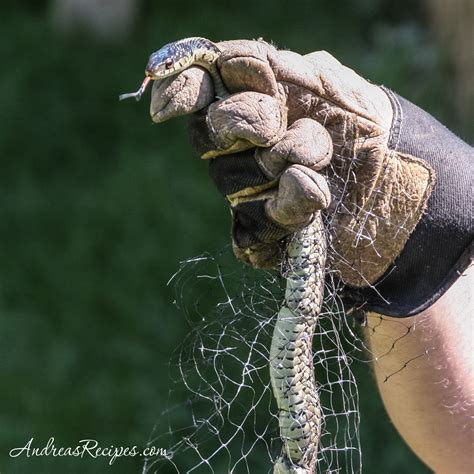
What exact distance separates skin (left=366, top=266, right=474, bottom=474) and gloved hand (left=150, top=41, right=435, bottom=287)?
13cm

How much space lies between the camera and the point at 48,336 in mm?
4809

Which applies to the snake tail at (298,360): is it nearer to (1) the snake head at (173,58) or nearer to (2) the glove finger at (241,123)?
(2) the glove finger at (241,123)

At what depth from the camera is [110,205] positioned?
5.22 meters

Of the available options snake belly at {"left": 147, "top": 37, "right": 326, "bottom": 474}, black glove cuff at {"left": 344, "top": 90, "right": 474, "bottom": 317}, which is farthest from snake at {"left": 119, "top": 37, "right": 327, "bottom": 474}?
black glove cuff at {"left": 344, "top": 90, "right": 474, "bottom": 317}

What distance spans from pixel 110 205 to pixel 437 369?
139 inches

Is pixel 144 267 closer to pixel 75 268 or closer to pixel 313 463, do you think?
pixel 75 268

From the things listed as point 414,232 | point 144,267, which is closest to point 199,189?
point 144,267

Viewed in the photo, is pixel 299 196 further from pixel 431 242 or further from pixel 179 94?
pixel 431 242

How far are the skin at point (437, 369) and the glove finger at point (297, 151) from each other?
0.36 metres

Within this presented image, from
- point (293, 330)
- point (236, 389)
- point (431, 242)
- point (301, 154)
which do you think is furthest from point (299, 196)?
point (236, 389)

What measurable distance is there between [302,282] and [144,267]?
327cm

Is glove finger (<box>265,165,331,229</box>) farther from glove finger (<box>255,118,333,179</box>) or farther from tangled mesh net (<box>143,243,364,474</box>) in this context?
tangled mesh net (<box>143,243,364,474</box>)

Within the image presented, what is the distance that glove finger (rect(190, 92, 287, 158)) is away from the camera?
153 centimetres

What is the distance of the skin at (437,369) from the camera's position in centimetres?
182
